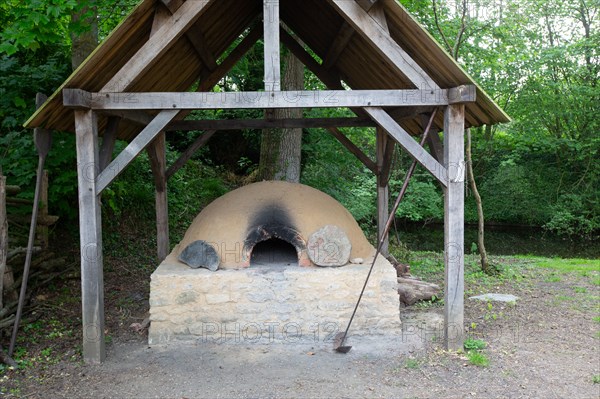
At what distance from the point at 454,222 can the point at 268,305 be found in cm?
235

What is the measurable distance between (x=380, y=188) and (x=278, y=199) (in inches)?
114

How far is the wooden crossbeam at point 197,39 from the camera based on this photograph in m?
5.04

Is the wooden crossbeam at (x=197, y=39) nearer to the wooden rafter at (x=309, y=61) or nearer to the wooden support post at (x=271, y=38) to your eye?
the wooden support post at (x=271, y=38)

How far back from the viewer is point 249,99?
206 inches

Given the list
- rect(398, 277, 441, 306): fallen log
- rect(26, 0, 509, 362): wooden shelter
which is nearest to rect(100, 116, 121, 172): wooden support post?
rect(26, 0, 509, 362): wooden shelter

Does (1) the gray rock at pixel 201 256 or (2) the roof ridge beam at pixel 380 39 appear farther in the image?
(1) the gray rock at pixel 201 256

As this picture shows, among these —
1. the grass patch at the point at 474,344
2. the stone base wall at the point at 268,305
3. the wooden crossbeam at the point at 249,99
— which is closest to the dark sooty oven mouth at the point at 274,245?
the stone base wall at the point at 268,305

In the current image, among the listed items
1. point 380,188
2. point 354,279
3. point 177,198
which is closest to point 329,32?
point 380,188

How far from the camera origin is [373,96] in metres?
5.33

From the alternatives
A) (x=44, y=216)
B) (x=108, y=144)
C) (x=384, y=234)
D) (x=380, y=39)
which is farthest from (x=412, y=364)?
(x=44, y=216)

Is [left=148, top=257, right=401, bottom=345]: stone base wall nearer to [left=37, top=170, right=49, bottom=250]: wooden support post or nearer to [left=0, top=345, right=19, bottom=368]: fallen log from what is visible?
[left=0, top=345, right=19, bottom=368]: fallen log

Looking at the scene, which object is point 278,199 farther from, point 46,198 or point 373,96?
point 46,198

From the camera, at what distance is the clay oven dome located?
6129 mm

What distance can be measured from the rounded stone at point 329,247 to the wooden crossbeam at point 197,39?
2.94 m
